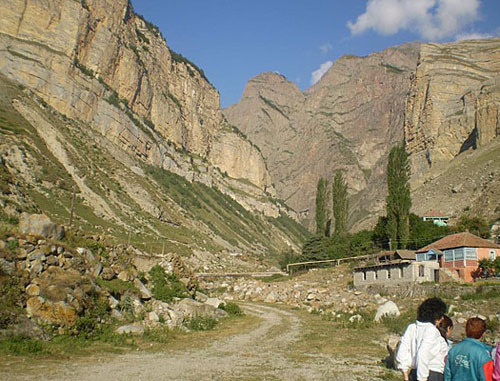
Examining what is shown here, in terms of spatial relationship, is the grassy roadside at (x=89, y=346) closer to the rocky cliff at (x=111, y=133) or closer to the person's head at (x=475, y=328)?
the person's head at (x=475, y=328)

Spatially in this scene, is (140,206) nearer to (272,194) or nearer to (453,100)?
(453,100)

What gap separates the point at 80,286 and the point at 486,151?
277 feet

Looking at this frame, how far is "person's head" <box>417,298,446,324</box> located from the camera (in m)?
6.09

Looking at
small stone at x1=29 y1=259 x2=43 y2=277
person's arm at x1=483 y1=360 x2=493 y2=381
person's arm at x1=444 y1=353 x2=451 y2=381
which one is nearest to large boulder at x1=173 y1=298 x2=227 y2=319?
small stone at x1=29 y1=259 x2=43 y2=277

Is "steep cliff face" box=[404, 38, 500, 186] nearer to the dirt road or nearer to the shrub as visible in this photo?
the shrub

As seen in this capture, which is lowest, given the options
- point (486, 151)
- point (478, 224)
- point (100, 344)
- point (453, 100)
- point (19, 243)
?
point (100, 344)

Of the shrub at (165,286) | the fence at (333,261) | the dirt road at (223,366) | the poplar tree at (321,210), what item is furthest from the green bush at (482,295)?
the poplar tree at (321,210)

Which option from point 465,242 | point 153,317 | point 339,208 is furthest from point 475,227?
point 153,317

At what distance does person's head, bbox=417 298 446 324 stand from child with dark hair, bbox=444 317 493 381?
0.78m

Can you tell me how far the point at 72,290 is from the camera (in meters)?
13.7

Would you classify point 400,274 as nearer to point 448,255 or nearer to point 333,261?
point 448,255

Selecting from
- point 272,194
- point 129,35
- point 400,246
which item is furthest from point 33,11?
point 272,194

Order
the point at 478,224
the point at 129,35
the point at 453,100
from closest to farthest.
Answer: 1. the point at 478,224
2. the point at 453,100
3. the point at 129,35

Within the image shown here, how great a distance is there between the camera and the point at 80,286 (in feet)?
46.5
